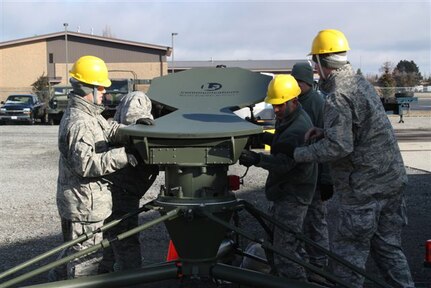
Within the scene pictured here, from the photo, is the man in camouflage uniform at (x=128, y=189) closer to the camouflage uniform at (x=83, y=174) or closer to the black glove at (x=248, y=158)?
the camouflage uniform at (x=83, y=174)

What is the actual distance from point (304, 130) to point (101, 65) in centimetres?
155

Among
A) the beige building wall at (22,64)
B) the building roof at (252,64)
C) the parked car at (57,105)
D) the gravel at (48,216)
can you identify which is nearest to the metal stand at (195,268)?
the gravel at (48,216)

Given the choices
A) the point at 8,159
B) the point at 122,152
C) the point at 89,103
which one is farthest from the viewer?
the point at 8,159

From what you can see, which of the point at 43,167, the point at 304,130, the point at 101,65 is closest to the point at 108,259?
the point at 101,65

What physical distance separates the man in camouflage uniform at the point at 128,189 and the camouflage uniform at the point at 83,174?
0.24m

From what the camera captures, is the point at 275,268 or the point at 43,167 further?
the point at 43,167

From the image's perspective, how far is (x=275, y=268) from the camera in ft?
13.8

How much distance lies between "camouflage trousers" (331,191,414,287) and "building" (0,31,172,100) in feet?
140

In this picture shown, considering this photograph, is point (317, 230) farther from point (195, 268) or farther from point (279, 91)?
point (195, 268)

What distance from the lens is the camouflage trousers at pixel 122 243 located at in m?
4.80

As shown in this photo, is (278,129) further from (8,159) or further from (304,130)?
(8,159)

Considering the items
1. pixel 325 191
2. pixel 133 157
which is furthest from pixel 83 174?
pixel 325 191

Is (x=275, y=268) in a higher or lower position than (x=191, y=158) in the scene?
lower

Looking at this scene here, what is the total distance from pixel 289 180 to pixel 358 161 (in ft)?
1.90
